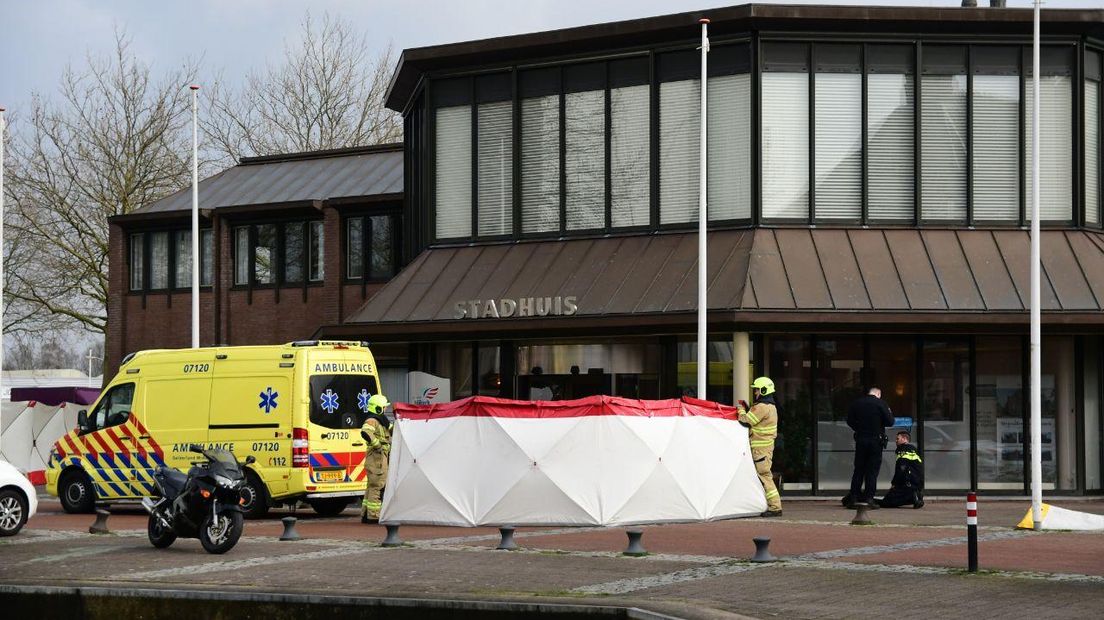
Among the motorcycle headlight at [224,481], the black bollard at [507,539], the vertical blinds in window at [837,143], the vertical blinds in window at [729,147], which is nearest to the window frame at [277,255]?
the vertical blinds in window at [729,147]

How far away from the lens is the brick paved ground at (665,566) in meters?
11.9

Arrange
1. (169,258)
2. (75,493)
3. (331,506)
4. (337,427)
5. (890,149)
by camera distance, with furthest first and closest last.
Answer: (169,258)
(890,149)
(75,493)
(331,506)
(337,427)

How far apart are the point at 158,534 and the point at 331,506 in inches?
215

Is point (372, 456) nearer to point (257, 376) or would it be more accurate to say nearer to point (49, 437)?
point (257, 376)

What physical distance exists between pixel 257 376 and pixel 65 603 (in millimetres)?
8514

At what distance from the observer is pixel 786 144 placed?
2612cm

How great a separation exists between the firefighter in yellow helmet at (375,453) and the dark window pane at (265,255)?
779 inches

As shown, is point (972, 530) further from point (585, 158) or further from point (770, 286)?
point (585, 158)

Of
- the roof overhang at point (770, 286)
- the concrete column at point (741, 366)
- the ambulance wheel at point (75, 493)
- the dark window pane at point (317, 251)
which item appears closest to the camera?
the ambulance wheel at point (75, 493)

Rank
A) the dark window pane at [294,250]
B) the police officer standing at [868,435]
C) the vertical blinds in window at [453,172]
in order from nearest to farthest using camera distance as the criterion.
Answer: the police officer standing at [868,435]
the vertical blinds in window at [453,172]
the dark window pane at [294,250]

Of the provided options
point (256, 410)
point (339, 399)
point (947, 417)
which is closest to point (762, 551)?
point (339, 399)

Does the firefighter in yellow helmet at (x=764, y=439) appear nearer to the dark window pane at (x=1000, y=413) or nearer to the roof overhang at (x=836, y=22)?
the dark window pane at (x=1000, y=413)

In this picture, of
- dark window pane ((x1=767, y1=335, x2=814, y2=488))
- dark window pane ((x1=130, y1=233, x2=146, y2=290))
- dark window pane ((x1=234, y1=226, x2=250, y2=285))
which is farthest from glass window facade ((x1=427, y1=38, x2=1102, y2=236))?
dark window pane ((x1=130, y1=233, x2=146, y2=290))

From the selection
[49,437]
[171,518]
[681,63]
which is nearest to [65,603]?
[171,518]
